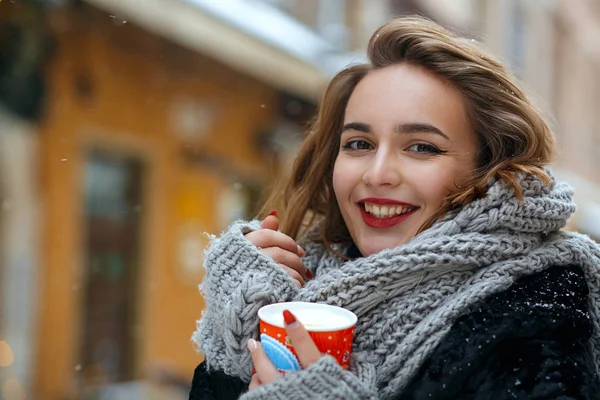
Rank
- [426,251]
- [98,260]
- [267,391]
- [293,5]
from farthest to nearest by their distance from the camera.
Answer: [293,5] < [98,260] < [426,251] < [267,391]

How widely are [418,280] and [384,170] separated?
0.27m

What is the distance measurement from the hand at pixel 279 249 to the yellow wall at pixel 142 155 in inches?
165

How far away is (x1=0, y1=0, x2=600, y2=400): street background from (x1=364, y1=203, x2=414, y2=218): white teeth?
2.92 m

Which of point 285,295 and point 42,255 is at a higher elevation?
point 285,295

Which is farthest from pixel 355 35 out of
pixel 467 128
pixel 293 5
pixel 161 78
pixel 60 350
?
pixel 467 128

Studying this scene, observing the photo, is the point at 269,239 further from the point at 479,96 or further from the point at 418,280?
the point at 479,96

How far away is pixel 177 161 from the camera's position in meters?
6.97

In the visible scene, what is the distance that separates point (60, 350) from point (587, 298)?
483cm

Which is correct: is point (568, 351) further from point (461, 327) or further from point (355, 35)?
point (355, 35)

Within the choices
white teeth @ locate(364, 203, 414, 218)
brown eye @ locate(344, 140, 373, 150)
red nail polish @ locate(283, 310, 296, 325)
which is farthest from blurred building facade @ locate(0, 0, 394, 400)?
red nail polish @ locate(283, 310, 296, 325)

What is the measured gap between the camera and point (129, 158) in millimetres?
6527

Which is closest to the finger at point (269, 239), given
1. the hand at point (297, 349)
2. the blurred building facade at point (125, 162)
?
the hand at point (297, 349)

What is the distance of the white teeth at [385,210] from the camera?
5.53ft

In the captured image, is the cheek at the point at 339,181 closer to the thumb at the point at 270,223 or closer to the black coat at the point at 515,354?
the thumb at the point at 270,223
